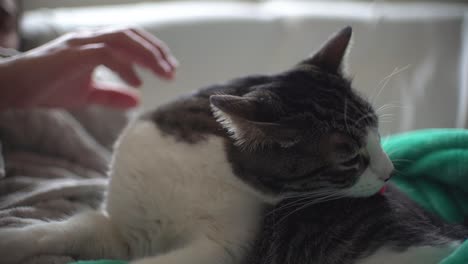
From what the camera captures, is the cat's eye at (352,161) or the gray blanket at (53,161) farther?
the gray blanket at (53,161)

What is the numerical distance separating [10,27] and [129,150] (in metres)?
0.70

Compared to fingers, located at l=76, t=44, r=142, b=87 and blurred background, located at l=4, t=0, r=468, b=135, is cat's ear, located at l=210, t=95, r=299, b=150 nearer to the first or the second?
fingers, located at l=76, t=44, r=142, b=87

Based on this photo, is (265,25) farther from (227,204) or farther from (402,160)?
(227,204)

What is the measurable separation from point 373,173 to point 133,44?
2.17 ft

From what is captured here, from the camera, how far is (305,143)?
2.67 feet

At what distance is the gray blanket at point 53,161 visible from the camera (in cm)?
100

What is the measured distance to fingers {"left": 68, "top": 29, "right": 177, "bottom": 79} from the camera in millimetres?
1082

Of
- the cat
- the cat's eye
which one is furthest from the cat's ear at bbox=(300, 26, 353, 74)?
the cat's eye

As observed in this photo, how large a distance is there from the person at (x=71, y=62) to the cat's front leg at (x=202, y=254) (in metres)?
0.50

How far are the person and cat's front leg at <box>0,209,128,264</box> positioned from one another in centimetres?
38

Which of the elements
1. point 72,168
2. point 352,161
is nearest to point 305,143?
point 352,161

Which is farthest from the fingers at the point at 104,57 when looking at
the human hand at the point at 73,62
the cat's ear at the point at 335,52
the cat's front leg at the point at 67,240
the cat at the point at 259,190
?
the cat's ear at the point at 335,52

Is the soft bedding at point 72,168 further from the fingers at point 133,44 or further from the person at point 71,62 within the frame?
the fingers at point 133,44

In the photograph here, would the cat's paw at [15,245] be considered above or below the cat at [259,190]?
below
